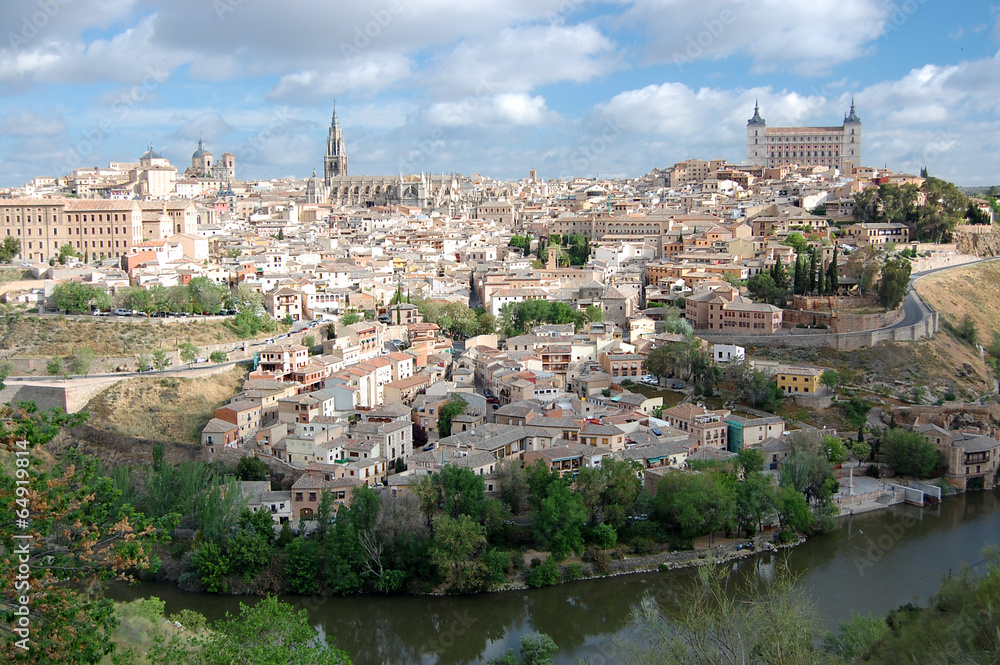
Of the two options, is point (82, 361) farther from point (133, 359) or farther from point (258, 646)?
point (258, 646)

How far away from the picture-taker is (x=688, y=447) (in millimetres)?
11898

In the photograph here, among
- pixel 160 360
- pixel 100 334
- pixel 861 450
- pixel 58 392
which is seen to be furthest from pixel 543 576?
pixel 100 334

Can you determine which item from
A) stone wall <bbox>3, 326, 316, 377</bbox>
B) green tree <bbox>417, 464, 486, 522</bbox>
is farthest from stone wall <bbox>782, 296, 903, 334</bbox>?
stone wall <bbox>3, 326, 316, 377</bbox>

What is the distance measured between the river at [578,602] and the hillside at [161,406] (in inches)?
130

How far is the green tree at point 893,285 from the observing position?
16.8 m

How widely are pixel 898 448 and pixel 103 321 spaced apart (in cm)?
1285

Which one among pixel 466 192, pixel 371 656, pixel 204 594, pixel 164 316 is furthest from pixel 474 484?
pixel 466 192

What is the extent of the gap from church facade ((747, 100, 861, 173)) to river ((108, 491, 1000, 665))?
30761 millimetres

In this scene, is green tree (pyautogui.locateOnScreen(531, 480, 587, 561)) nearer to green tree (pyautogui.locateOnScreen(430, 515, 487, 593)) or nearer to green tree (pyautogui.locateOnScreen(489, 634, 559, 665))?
green tree (pyautogui.locateOnScreen(430, 515, 487, 593))

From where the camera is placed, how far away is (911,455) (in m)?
12.3

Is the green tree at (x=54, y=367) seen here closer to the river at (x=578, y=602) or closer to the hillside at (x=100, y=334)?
the hillside at (x=100, y=334)

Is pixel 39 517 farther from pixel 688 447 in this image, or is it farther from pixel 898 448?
pixel 898 448

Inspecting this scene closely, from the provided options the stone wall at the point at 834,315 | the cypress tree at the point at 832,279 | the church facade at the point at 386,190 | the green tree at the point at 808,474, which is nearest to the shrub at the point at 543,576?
the green tree at the point at 808,474

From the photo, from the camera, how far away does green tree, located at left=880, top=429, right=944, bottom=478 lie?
40.4 ft
